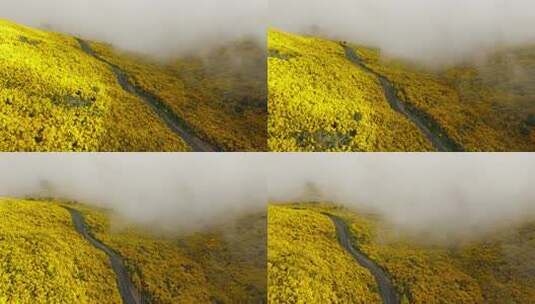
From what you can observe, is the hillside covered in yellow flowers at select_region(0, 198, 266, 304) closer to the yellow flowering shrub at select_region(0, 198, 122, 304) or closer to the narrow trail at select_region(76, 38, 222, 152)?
the yellow flowering shrub at select_region(0, 198, 122, 304)

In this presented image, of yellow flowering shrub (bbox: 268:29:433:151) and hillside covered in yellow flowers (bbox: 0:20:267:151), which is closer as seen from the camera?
hillside covered in yellow flowers (bbox: 0:20:267:151)

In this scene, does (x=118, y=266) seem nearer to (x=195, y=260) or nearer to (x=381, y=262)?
(x=195, y=260)

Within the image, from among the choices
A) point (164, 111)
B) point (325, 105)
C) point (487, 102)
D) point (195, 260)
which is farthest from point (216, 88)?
point (487, 102)

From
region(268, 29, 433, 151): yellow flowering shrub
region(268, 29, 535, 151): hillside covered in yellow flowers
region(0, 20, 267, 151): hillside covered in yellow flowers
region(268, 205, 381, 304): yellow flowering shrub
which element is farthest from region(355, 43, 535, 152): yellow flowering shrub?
region(0, 20, 267, 151): hillside covered in yellow flowers

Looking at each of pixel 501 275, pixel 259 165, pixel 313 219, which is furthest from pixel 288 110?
pixel 501 275

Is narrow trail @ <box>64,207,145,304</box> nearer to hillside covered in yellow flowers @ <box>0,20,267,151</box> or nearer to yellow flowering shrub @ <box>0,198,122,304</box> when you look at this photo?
yellow flowering shrub @ <box>0,198,122,304</box>

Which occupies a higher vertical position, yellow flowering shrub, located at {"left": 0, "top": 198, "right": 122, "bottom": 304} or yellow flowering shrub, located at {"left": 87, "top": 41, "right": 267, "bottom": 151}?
yellow flowering shrub, located at {"left": 87, "top": 41, "right": 267, "bottom": 151}

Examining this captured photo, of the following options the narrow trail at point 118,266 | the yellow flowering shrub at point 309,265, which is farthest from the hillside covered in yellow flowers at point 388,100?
the narrow trail at point 118,266
